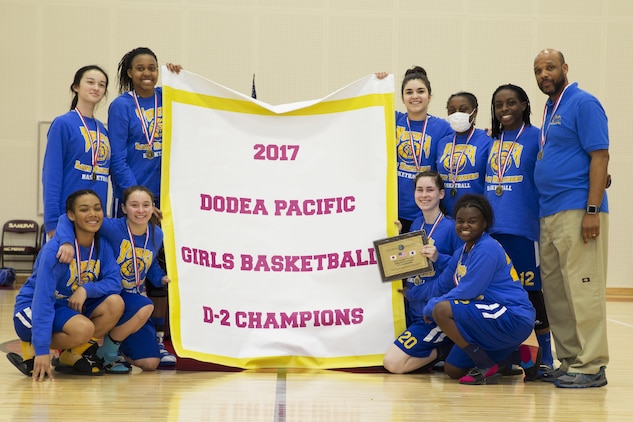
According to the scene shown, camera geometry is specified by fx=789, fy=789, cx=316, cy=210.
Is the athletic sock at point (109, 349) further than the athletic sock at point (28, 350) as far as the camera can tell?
Yes

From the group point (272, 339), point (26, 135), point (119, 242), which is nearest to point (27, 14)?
point (26, 135)

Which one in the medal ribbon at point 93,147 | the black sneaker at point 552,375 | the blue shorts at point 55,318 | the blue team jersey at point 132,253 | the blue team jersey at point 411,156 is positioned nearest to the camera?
the blue shorts at point 55,318

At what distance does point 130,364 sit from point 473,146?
8.29ft

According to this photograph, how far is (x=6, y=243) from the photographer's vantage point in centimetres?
1046

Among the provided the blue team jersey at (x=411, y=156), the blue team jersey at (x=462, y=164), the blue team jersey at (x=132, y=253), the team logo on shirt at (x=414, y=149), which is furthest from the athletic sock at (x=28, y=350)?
the blue team jersey at (x=462, y=164)

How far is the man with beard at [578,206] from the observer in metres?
4.42

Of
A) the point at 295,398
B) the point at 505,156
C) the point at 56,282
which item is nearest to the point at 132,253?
the point at 56,282

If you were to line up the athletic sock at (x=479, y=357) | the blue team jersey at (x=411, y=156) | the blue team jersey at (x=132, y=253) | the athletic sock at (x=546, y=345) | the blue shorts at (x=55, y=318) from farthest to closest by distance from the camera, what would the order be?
1. the blue team jersey at (x=411, y=156)
2. the athletic sock at (x=546, y=345)
3. the blue team jersey at (x=132, y=253)
4. the athletic sock at (x=479, y=357)
5. the blue shorts at (x=55, y=318)

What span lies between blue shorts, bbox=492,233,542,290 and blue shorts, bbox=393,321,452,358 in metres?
0.65

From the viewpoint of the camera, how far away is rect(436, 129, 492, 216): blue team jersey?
5.01 m

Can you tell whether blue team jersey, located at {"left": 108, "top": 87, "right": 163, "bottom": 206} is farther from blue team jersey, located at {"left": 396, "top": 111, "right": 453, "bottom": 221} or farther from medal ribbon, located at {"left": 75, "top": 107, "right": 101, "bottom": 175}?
blue team jersey, located at {"left": 396, "top": 111, "right": 453, "bottom": 221}

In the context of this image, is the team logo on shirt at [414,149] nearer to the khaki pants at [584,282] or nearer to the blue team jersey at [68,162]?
the khaki pants at [584,282]

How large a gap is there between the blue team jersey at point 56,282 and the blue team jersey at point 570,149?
256 cm

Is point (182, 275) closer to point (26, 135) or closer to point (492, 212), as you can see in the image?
point (492, 212)
